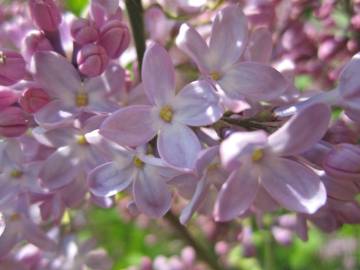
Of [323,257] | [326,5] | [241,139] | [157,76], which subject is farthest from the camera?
[323,257]

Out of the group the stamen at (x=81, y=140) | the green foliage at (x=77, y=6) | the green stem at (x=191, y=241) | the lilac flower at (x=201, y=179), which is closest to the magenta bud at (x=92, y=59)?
the stamen at (x=81, y=140)

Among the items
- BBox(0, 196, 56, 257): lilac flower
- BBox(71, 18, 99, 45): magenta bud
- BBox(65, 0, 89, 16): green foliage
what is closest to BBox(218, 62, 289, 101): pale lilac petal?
BBox(71, 18, 99, 45): magenta bud

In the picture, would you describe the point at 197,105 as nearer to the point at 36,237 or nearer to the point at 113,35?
the point at 113,35

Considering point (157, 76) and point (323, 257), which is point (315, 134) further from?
point (323, 257)

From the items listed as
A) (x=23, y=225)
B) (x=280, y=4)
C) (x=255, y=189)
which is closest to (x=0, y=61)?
(x=23, y=225)

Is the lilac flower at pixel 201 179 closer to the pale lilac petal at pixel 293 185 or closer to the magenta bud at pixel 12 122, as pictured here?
the pale lilac petal at pixel 293 185

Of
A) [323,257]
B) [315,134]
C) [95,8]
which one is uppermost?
[95,8]
